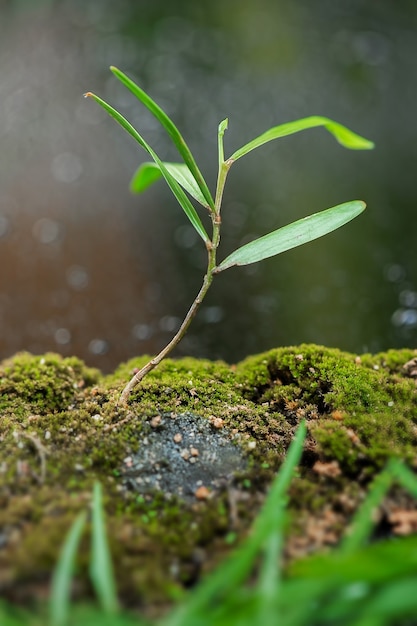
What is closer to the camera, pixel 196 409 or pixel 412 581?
pixel 412 581

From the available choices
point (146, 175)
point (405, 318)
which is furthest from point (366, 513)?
point (405, 318)

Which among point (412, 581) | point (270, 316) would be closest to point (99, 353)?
point (270, 316)

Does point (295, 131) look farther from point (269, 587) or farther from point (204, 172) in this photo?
point (204, 172)

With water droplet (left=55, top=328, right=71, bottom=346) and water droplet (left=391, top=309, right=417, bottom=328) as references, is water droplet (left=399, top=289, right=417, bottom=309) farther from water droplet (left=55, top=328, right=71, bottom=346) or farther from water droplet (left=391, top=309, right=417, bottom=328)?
water droplet (left=55, top=328, right=71, bottom=346)

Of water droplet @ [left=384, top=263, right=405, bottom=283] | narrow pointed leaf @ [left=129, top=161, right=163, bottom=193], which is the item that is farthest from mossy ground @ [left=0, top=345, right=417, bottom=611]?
water droplet @ [left=384, top=263, right=405, bottom=283]

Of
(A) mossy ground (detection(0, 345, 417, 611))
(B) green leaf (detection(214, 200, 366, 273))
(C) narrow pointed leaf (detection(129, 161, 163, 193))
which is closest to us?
(A) mossy ground (detection(0, 345, 417, 611))

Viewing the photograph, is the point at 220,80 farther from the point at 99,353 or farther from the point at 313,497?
the point at 313,497
